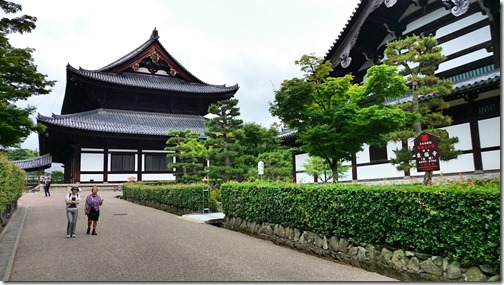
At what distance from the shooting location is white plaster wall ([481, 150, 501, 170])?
35.3ft

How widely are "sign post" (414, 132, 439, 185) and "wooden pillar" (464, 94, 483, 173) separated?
188 inches

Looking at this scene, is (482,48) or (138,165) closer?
(482,48)

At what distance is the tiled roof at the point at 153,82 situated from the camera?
93.9ft

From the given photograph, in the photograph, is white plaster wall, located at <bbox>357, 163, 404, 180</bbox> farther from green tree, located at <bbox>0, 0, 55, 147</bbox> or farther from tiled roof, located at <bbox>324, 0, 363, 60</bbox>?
green tree, located at <bbox>0, 0, 55, 147</bbox>

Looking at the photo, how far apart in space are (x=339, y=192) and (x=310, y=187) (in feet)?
3.23

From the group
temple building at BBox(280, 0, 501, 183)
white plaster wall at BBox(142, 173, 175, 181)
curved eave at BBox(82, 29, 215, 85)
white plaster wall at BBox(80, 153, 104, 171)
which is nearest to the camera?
temple building at BBox(280, 0, 501, 183)

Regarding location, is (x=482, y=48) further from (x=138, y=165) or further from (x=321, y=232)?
(x=138, y=165)

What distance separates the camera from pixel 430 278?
5289mm

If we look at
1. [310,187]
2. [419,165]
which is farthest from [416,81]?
[310,187]

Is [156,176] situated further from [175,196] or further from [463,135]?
[463,135]

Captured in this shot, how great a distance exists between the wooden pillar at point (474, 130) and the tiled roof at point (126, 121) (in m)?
20.7

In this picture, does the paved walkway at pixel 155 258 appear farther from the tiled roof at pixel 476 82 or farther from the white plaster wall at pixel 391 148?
the white plaster wall at pixel 391 148

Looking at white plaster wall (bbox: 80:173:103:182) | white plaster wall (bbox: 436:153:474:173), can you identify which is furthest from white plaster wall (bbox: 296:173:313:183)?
white plaster wall (bbox: 80:173:103:182)

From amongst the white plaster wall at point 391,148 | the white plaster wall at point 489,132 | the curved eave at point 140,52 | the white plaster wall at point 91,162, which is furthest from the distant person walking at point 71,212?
the curved eave at point 140,52
